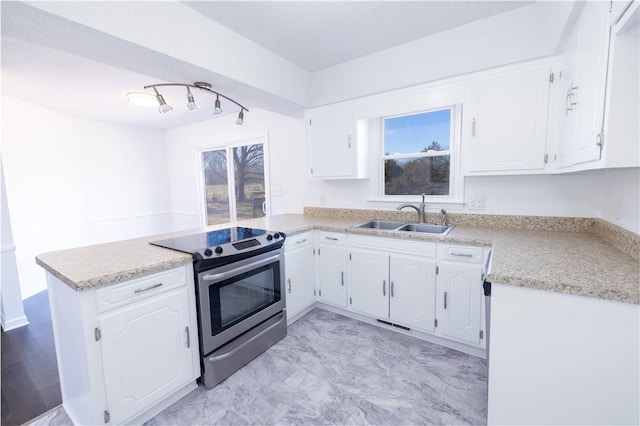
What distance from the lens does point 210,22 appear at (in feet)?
6.48

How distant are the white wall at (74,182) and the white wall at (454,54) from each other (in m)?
3.70

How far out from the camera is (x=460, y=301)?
2074mm

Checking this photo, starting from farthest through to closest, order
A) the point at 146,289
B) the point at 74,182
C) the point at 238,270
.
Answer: the point at 74,182 → the point at 238,270 → the point at 146,289

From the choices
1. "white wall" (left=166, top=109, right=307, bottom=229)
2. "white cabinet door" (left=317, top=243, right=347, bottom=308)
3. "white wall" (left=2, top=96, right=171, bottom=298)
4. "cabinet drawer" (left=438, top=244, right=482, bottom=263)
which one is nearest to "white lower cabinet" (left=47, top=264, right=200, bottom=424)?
"white cabinet door" (left=317, top=243, right=347, bottom=308)

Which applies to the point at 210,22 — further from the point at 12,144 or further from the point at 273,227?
the point at 12,144

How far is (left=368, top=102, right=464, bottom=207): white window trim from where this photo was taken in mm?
2545

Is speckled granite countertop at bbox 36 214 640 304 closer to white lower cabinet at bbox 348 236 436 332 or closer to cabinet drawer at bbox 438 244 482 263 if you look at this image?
cabinet drawer at bbox 438 244 482 263

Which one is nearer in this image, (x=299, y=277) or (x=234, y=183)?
(x=299, y=277)

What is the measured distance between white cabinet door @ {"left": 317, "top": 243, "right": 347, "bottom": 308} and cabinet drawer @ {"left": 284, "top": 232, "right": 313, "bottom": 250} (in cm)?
13

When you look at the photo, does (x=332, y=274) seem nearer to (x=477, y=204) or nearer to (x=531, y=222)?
(x=477, y=204)

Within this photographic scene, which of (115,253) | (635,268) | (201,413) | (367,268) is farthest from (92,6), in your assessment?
(635,268)

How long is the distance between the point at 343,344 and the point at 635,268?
5.92 feet

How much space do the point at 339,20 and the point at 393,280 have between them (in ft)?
6.80

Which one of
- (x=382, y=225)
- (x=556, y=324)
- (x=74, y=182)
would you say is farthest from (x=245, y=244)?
(x=74, y=182)
